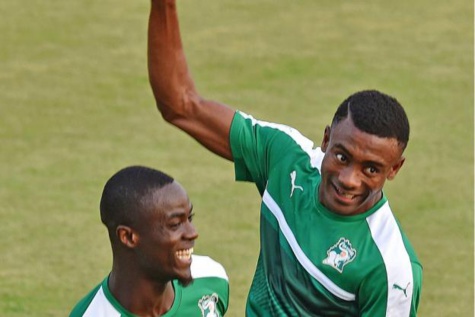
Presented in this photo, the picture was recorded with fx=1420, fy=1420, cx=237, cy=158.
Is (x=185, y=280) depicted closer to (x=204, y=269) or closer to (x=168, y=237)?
(x=168, y=237)

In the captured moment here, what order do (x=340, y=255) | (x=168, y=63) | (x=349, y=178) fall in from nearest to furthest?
1. (x=349, y=178)
2. (x=340, y=255)
3. (x=168, y=63)

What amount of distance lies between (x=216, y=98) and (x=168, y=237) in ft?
26.0

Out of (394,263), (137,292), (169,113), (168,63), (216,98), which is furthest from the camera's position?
(216,98)

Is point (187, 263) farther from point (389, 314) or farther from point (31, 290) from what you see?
point (31, 290)

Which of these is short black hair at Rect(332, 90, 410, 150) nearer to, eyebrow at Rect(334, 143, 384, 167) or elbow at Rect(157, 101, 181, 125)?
eyebrow at Rect(334, 143, 384, 167)

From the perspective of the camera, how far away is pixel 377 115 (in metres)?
6.19

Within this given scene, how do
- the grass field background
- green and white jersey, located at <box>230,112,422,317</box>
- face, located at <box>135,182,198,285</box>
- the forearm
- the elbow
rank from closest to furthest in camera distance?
face, located at <box>135,182,198,285</box>, green and white jersey, located at <box>230,112,422,317</box>, the forearm, the elbow, the grass field background

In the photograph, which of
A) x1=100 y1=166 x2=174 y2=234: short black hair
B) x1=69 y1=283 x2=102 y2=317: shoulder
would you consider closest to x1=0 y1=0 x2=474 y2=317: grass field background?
x1=69 y1=283 x2=102 y2=317: shoulder

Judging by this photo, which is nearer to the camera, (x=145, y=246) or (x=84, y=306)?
(x=145, y=246)

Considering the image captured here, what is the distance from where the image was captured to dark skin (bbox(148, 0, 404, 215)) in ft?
20.0

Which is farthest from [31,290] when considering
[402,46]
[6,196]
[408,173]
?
[402,46]

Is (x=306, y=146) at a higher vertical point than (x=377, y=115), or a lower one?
lower

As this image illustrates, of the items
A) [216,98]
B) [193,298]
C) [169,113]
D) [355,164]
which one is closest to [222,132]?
[169,113]

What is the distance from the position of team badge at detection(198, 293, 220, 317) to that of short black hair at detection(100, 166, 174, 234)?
550 millimetres
